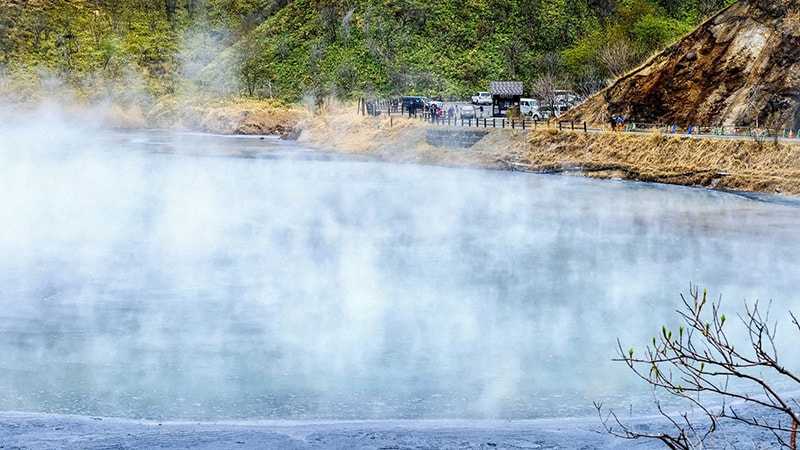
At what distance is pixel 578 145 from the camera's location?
62.2 metres

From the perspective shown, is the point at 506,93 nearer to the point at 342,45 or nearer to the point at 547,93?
the point at 547,93

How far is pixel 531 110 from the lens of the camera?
8062 cm

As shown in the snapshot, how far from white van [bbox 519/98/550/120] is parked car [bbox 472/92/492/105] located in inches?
A: 541

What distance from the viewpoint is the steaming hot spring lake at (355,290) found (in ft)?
58.7

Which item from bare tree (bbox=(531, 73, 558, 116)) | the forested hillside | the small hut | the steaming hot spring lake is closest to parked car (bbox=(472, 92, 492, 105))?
the forested hillside

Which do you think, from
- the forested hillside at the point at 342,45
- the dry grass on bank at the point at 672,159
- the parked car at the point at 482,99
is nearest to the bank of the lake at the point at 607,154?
the dry grass on bank at the point at 672,159

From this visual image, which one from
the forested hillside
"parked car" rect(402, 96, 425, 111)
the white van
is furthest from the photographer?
the forested hillside

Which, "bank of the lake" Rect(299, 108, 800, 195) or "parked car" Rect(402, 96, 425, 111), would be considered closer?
"bank of the lake" Rect(299, 108, 800, 195)

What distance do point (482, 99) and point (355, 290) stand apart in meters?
72.0

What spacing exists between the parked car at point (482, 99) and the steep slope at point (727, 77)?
1097 inches

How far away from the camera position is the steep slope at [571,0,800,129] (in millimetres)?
57531

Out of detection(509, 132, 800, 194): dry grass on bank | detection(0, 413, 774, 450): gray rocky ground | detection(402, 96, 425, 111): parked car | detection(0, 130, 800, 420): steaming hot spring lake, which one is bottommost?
detection(0, 413, 774, 450): gray rocky ground

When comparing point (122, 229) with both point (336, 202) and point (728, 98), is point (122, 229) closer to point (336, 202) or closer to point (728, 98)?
point (336, 202)

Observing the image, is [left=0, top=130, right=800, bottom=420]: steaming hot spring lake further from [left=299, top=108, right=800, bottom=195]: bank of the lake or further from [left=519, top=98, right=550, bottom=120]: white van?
[left=519, top=98, right=550, bottom=120]: white van
